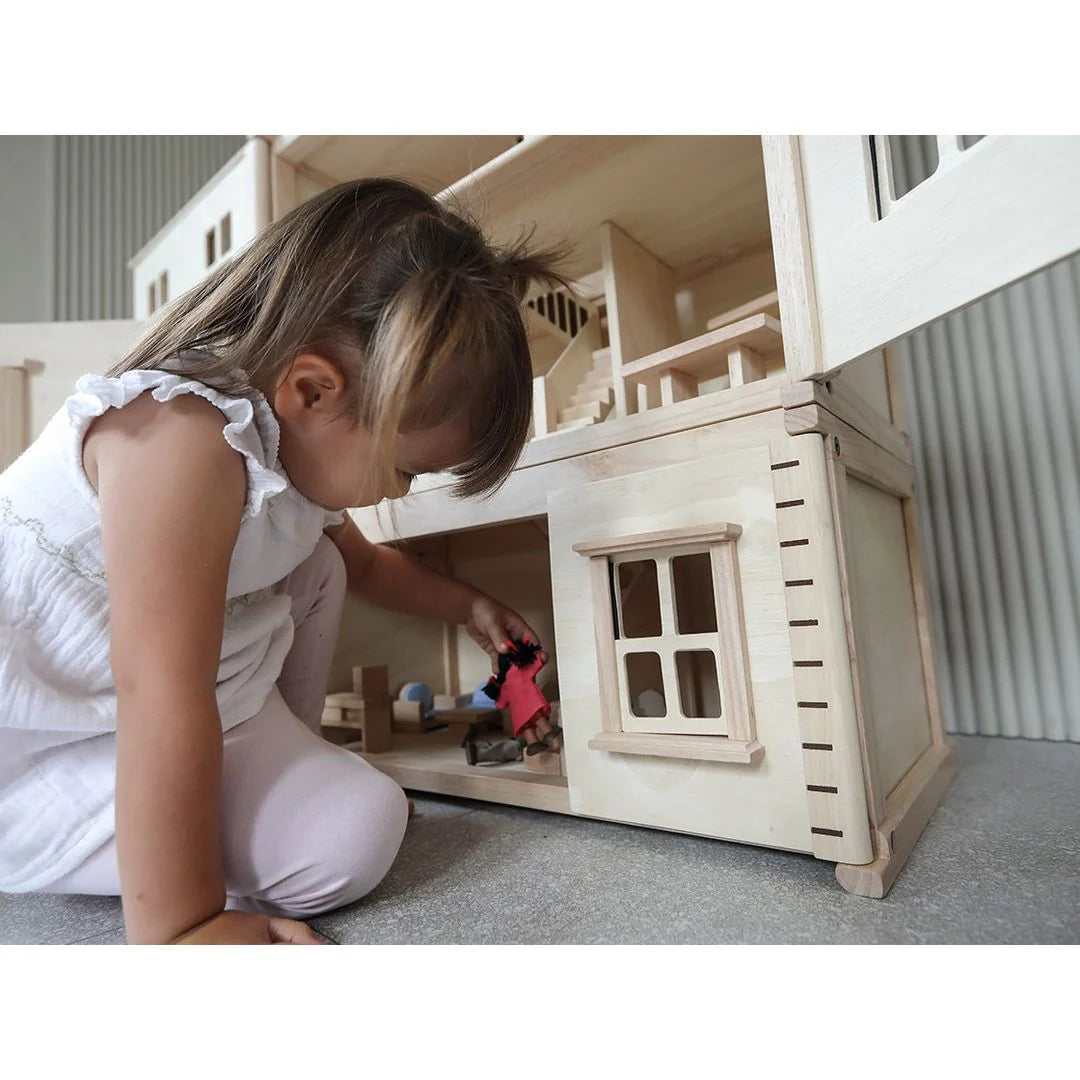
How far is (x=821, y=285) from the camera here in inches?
17.2

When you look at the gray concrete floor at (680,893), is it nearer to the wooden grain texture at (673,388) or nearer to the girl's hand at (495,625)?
the girl's hand at (495,625)

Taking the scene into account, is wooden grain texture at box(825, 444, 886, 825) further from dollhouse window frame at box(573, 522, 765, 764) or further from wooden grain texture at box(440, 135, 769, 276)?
wooden grain texture at box(440, 135, 769, 276)

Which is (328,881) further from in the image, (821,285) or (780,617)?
(821,285)

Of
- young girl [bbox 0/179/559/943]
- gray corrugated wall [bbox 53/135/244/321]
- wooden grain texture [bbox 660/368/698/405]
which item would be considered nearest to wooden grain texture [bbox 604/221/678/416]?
wooden grain texture [bbox 660/368/698/405]

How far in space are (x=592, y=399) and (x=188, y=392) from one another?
374 mm

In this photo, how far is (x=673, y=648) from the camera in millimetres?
485

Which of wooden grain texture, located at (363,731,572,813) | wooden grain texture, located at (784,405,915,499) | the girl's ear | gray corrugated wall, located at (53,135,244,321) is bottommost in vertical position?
wooden grain texture, located at (363,731,572,813)

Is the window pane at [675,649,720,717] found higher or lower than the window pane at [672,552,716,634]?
lower

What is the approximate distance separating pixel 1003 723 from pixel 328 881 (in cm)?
83

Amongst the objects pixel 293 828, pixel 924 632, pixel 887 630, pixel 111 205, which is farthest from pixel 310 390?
pixel 111 205

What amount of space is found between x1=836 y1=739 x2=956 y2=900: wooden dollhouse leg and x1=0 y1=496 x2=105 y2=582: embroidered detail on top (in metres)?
0.49

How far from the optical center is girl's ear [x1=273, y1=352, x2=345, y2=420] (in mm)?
412

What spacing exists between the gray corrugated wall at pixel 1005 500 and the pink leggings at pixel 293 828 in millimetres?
763
